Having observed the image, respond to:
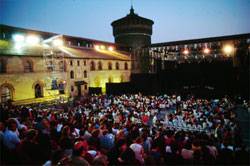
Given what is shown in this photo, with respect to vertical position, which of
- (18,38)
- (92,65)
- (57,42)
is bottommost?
(92,65)

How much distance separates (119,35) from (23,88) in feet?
101

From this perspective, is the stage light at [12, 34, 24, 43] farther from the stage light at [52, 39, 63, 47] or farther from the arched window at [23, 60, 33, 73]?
the stage light at [52, 39, 63, 47]

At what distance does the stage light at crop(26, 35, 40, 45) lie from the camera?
1153 inches

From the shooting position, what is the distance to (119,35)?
1969 inches

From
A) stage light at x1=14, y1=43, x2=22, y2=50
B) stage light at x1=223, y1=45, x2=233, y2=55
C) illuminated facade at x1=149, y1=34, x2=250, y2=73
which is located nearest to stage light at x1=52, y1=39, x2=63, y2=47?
stage light at x1=14, y1=43, x2=22, y2=50

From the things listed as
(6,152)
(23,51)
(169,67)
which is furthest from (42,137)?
(169,67)

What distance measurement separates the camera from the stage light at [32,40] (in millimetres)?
29297

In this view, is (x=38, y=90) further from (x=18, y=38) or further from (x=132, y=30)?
(x=132, y=30)

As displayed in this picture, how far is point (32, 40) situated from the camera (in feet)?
98.4

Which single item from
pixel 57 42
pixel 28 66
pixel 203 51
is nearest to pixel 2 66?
pixel 28 66

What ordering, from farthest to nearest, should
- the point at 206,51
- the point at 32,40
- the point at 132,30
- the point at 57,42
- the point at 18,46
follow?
the point at 132,30, the point at 57,42, the point at 206,51, the point at 32,40, the point at 18,46

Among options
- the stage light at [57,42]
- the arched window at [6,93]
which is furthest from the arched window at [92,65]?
the arched window at [6,93]

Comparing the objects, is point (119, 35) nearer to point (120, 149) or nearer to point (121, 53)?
point (121, 53)

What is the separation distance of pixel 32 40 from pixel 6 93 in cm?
1057
